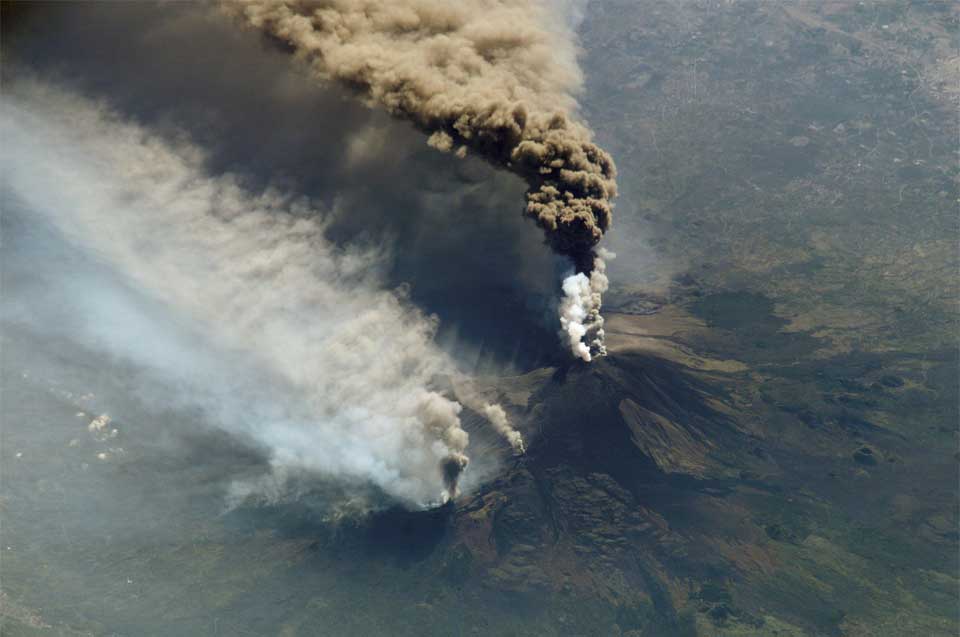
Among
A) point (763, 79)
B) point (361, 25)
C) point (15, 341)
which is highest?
point (763, 79)

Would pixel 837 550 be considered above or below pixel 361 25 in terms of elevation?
below

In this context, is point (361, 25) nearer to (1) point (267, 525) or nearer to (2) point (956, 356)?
(1) point (267, 525)

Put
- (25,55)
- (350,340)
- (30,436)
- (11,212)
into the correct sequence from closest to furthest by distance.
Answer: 1. (25,55)
2. (350,340)
3. (11,212)
4. (30,436)

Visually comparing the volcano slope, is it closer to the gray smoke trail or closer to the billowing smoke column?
the gray smoke trail

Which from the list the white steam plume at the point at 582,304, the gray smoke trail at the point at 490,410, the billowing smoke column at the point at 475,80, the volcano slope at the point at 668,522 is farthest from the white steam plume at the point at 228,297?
the volcano slope at the point at 668,522

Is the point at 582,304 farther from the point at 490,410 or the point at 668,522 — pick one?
the point at 668,522

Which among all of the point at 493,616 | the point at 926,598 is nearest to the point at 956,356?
the point at 926,598

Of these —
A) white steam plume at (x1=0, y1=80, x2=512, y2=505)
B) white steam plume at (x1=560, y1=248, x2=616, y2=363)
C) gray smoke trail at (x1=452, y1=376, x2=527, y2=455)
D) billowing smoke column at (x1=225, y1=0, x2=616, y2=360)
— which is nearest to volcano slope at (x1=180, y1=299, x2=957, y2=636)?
gray smoke trail at (x1=452, y1=376, x2=527, y2=455)
